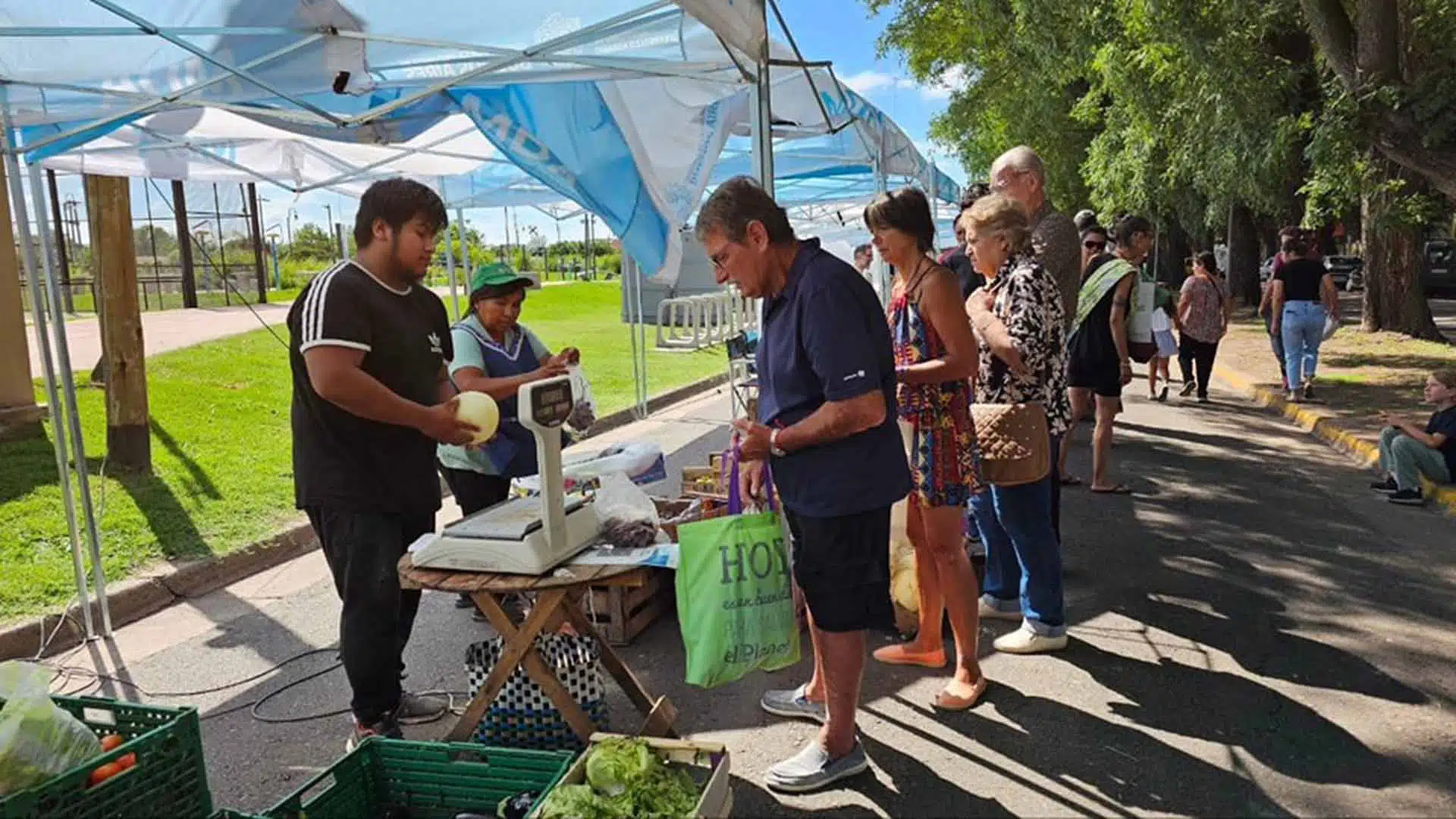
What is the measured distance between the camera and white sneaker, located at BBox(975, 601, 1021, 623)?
176 inches

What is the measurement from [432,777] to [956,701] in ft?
6.30

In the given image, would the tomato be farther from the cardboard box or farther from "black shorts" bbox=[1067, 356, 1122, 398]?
"black shorts" bbox=[1067, 356, 1122, 398]

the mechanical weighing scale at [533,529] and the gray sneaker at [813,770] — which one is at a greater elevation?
the mechanical weighing scale at [533,529]

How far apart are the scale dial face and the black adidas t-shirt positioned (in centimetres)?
56

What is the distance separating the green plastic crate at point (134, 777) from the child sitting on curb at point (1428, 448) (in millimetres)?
7118

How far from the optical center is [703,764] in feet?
8.89

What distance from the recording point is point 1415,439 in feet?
21.0

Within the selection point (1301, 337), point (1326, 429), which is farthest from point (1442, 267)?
point (1326, 429)

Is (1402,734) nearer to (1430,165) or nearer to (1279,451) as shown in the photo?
(1279,451)

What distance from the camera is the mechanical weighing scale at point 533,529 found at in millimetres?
2834

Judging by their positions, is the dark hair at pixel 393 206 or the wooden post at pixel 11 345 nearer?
the dark hair at pixel 393 206

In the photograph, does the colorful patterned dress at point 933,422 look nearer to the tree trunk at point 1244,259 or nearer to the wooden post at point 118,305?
the wooden post at point 118,305

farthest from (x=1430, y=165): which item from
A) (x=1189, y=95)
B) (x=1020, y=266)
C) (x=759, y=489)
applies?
(x=759, y=489)

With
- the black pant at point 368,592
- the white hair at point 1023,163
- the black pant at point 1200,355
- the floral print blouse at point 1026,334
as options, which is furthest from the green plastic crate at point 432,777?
the black pant at point 1200,355
